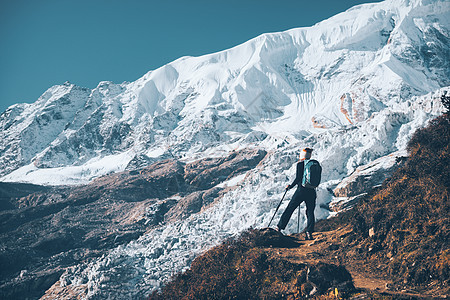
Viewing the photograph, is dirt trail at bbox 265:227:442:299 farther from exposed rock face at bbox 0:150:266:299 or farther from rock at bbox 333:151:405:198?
exposed rock face at bbox 0:150:266:299

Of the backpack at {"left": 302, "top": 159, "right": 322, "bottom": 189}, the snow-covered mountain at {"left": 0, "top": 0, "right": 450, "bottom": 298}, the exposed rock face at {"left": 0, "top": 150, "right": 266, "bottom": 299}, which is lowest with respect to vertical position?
the exposed rock face at {"left": 0, "top": 150, "right": 266, "bottom": 299}

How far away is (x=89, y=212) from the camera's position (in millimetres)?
97875

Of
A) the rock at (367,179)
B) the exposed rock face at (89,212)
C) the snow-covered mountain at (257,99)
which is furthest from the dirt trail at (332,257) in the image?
the snow-covered mountain at (257,99)

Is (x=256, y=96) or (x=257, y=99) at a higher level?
(x=256, y=96)

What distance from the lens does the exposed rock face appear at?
72.3 m

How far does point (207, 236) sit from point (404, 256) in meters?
46.0

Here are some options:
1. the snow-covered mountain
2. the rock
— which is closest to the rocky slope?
the rock

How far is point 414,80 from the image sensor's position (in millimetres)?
136250

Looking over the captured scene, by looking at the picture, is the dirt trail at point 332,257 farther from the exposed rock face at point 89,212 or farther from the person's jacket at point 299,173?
the exposed rock face at point 89,212

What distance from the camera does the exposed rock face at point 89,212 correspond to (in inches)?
2847

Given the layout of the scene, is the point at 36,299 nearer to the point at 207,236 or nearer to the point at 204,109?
the point at 207,236

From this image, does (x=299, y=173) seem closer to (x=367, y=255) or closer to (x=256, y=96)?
(x=367, y=255)

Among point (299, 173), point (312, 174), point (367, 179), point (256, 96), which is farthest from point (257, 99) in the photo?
point (312, 174)

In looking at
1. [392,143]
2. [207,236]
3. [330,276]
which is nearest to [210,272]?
[330,276]
